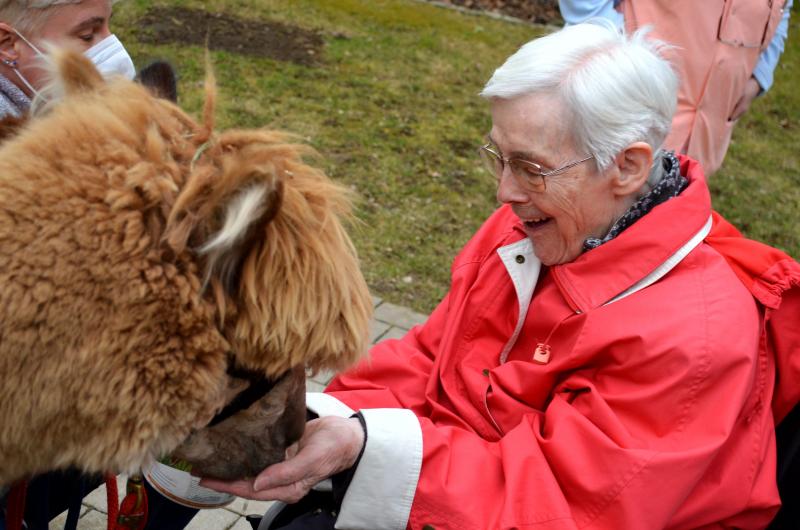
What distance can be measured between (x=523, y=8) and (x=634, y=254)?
10973 mm

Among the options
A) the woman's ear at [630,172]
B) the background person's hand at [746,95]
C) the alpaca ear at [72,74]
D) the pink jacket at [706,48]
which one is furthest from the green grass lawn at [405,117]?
the alpaca ear at [72,74]

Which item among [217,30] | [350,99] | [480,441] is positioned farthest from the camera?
[217,30]

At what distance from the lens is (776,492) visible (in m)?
2.43

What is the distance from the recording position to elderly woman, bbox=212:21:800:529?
7.53 feet

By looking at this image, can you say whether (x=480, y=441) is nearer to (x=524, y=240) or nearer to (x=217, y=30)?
(x=524, y=240)

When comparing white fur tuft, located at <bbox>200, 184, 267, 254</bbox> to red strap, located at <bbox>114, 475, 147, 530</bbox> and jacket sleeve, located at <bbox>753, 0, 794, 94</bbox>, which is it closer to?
red strap, located at <bbox>114, 475, 147, 530</bbox>

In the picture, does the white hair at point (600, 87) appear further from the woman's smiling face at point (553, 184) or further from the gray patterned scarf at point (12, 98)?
the gray patterned scarf at point (12, 98)

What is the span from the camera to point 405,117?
9062 mm

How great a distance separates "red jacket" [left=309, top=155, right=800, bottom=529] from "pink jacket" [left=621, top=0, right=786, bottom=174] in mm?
2276

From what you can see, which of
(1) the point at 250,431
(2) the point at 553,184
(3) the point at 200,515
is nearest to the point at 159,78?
(1) the point at 250,431

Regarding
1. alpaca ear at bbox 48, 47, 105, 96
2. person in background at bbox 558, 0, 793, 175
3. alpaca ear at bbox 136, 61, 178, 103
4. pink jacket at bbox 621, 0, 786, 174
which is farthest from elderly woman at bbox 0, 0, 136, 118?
pink jacket at bbox 621, 0, 786, 174

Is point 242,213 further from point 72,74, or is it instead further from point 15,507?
point 15,507

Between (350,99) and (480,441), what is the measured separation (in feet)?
23.2

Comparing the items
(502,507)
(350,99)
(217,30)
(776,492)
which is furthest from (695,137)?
(217,30)
